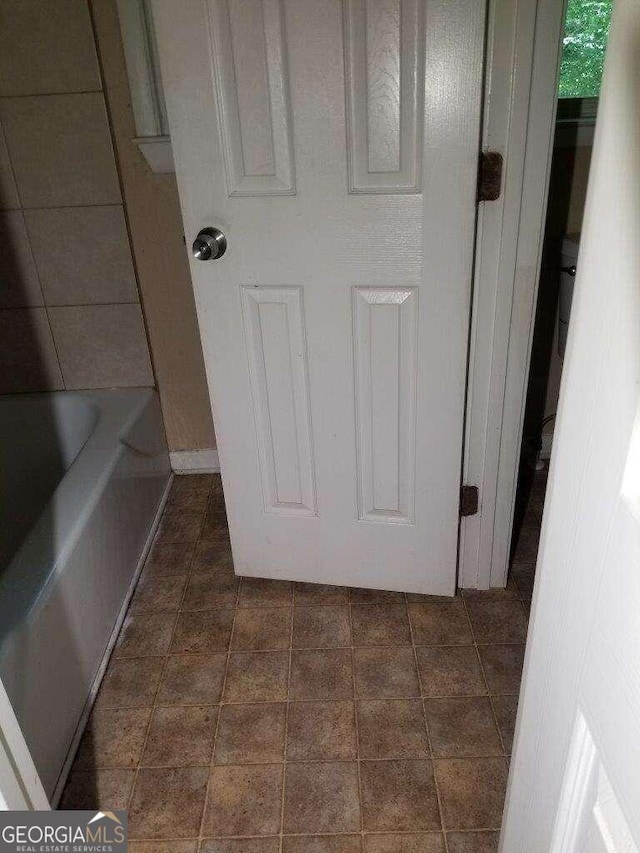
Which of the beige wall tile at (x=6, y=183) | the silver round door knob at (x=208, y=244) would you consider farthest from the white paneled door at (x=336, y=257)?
the beige wall tile at (x=6, y=183)

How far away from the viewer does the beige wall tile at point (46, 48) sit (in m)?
1.48

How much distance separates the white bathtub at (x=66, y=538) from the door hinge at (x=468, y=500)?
85 centimetres

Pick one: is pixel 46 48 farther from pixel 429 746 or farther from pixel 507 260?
pixel 429 746

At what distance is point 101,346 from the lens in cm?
186

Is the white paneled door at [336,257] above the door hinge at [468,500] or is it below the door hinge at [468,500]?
above

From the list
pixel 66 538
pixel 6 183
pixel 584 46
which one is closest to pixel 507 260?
pixel 584 46

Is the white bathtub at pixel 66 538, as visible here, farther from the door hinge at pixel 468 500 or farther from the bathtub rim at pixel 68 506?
the door hinge at pixel 468 500

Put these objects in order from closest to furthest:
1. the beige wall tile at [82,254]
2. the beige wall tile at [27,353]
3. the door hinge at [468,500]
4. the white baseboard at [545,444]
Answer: the door hinge at [468,500] → the beige wall tile at [82,254] → the beige wall tile at [27,353] → the white baseboard at [545,444]

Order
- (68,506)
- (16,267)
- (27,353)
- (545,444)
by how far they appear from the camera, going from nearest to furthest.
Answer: (68,506)
(16,267)
(27,353)
(545,444)

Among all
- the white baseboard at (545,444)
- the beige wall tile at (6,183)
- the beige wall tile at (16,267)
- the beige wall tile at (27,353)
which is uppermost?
the beige wall tile at (6,183)

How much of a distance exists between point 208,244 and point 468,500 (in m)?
0.82

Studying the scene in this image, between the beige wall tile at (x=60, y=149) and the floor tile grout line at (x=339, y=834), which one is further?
the beige wall tile at (x=60, y=149)

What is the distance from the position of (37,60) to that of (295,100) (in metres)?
0.86

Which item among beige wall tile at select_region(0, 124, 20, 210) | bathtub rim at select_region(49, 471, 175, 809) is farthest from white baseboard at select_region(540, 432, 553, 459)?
beige wall tile at select_region(0, 124, 20, 210)
